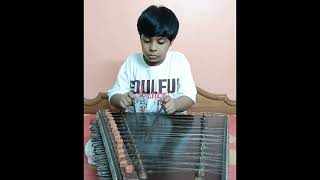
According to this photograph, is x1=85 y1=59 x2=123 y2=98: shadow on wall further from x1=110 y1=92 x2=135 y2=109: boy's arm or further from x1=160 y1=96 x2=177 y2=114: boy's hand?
x1=160 y1=96 x2=177 y2=114: boy's hand

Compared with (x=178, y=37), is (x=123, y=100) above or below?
below

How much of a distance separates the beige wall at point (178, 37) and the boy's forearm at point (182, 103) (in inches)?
3.1

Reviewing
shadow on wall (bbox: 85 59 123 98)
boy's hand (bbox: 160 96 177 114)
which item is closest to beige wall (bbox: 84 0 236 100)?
shadow on wall (bbox: 85 59 123 98)

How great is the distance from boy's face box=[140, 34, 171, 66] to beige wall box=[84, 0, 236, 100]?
19mm

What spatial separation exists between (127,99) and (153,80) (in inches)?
3.4

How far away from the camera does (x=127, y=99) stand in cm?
127

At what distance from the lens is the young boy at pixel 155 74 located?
125 cm

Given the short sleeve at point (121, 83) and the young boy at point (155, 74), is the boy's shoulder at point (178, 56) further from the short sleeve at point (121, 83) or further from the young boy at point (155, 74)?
the short sleeve at point (121, 83)

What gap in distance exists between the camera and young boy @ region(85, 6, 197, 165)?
1.25 metres

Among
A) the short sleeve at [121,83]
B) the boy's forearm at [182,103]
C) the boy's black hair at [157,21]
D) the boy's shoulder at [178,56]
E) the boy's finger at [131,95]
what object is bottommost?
the boy's forearm at [182,103]

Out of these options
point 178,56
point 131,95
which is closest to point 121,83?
point 131,95

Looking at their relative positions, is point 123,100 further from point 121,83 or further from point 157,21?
point 157,21

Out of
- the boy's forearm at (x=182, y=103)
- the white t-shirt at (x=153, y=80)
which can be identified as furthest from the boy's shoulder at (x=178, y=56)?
the boy's forearm at (x=182, y=103)

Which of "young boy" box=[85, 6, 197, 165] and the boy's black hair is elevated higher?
the boy's black hair
